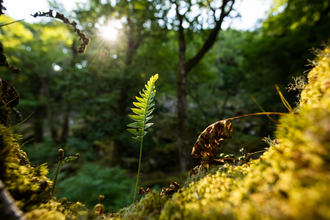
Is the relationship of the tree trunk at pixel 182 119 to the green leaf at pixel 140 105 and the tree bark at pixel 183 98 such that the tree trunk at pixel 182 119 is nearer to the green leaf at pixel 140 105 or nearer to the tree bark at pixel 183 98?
the tree bark at pixel 183 98

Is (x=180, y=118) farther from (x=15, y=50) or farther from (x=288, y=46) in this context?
(x=15, y=50)

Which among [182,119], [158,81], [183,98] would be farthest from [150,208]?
[158,81]

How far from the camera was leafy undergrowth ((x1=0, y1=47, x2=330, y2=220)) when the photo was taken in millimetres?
465

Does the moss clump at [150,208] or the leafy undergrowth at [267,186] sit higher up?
the leafy undergrowth at [267,186]

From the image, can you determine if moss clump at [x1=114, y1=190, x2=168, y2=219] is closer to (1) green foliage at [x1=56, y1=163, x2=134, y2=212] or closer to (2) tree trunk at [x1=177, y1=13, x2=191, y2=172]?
(1) green foliage at [x1=56, y1=163, x2=134, y2=212]

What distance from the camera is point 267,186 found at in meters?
0.61

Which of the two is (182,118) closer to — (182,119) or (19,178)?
(182,119)

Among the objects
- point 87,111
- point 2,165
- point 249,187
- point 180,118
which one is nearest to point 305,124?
point 249,187

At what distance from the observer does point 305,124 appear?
0.62 m

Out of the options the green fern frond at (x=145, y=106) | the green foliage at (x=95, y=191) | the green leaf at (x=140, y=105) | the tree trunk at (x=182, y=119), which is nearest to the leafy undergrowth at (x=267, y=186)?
the green fern frond at (x=145, y=106)

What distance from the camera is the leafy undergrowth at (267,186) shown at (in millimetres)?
465

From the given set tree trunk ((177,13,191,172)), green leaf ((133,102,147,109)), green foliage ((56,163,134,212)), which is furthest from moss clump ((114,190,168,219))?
tree trunk ((177,13,191,172))

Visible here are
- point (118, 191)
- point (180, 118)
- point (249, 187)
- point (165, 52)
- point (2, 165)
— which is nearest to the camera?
point (249, 187)

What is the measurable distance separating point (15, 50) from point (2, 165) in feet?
47.4
